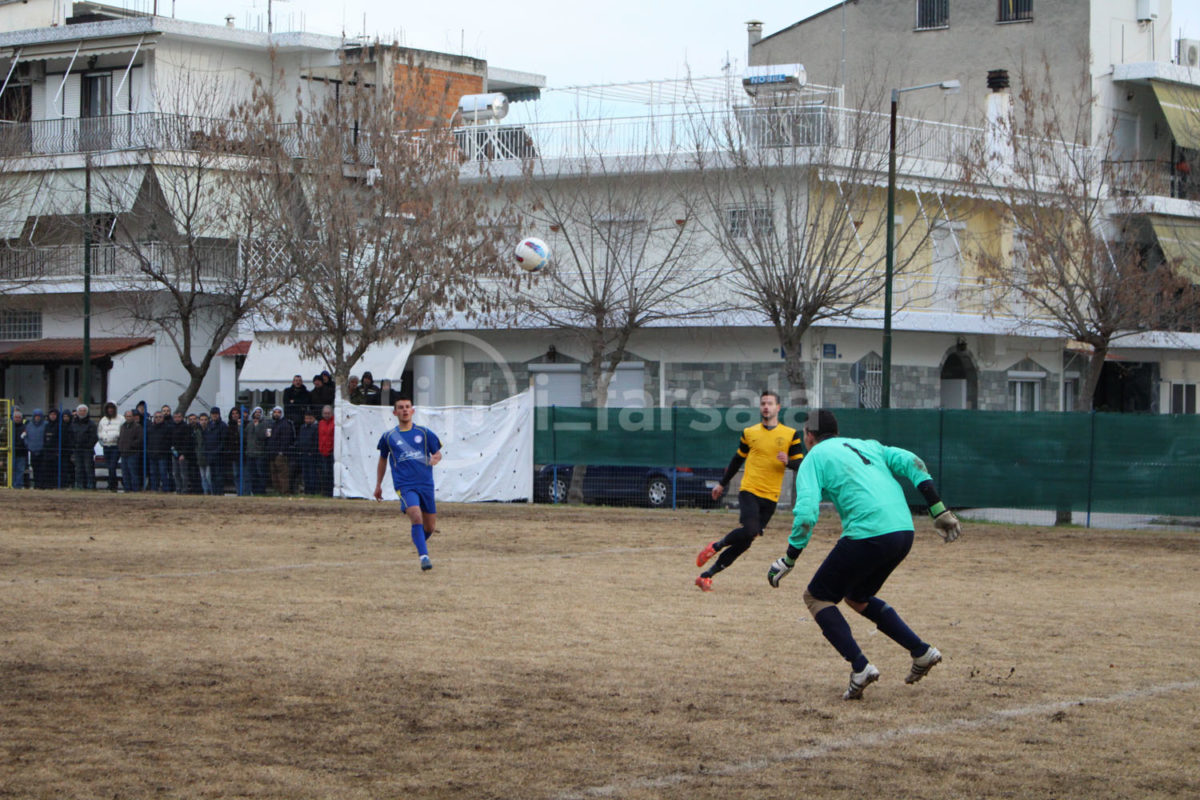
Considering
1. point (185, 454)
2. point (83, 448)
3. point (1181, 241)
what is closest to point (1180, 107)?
point (1181, 241)

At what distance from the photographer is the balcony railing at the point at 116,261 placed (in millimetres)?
35794

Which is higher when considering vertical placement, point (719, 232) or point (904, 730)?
Result: point (719, 232)

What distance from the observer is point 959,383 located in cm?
3700

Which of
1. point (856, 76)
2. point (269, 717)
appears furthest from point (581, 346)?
point (269, 717)

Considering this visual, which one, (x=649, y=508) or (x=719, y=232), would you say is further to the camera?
(x=719, y=232)

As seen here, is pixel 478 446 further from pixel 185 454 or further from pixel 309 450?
pixel 185 454

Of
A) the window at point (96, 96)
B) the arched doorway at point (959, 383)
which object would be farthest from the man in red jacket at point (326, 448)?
the window at point (96, 96)

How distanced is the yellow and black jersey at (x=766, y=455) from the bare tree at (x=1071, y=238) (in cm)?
1549

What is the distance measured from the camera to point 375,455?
28375mm

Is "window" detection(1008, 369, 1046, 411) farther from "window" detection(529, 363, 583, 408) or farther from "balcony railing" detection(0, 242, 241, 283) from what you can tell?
"balcony railing" detection(0, 242, 241, 283)

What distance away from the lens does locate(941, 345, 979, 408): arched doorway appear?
36.7 metres

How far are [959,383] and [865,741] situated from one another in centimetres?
3021

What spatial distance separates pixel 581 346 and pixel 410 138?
Result: 6.79m

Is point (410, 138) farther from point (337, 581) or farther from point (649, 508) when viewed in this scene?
point (337, 581)
